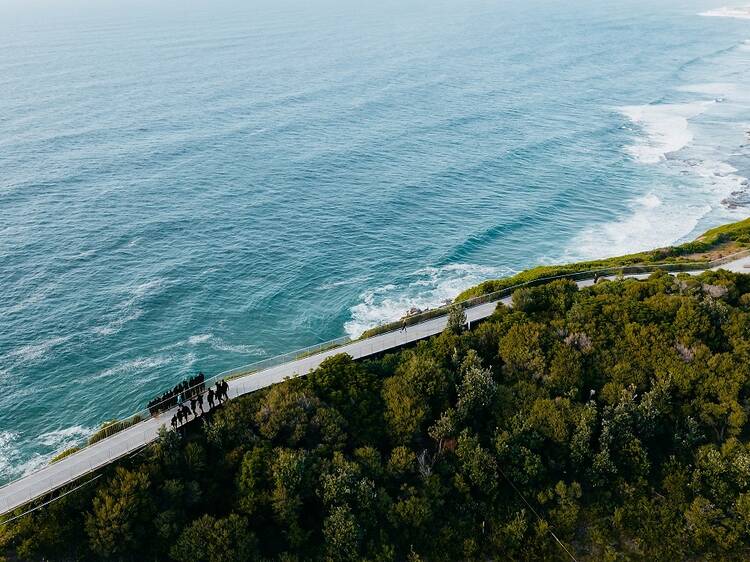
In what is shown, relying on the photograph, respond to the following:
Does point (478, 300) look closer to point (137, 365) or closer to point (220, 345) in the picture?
point (220, 345)

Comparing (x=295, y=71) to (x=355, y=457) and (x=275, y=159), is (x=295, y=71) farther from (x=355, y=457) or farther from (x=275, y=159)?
(x=355, y=457)

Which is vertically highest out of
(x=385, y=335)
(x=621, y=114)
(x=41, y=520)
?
(x=41, y=520)

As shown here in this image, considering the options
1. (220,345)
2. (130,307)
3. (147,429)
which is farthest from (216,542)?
(130,307)

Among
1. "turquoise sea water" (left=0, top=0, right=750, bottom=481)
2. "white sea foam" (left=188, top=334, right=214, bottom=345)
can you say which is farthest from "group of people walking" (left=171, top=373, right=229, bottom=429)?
"white sea foam" (left=188, top=334, right=214, bottom=345)

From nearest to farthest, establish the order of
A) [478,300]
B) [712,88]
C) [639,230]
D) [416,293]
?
1. [478,300]
2. [416,293]
3. [639,230]
4. [712,88]

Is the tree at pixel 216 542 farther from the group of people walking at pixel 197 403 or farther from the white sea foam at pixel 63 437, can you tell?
the white sea foam at pixel 63 437

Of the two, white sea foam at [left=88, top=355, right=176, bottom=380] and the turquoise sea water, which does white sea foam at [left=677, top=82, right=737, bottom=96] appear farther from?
white sea foam at [left=88, top=355, right=176, bottom=380]

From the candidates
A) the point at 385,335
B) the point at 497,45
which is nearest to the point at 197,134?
the point at 385,335
